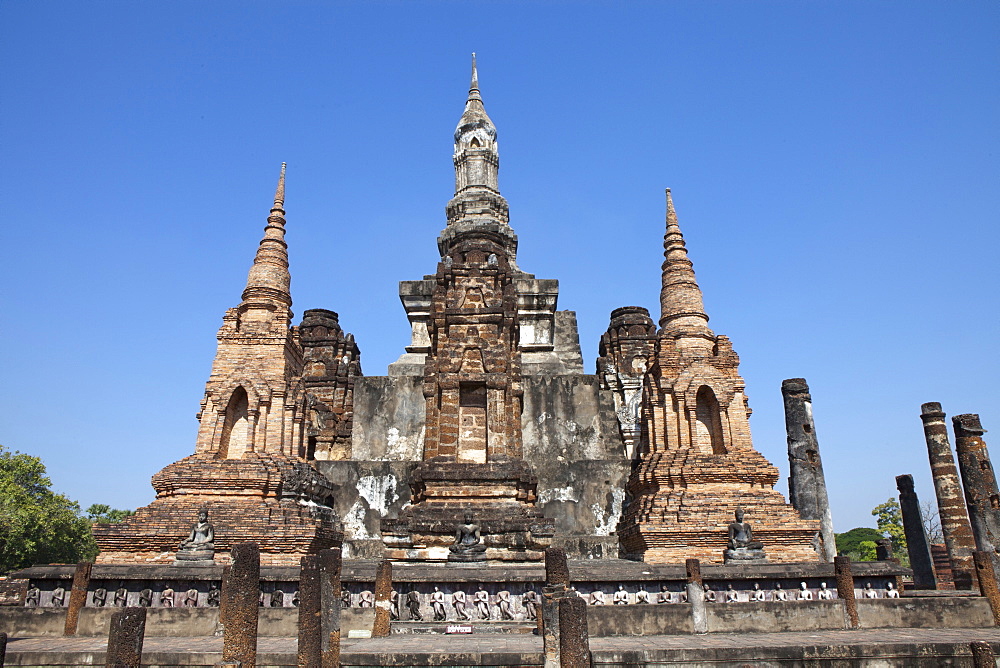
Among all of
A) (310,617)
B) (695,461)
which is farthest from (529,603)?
(695,461)

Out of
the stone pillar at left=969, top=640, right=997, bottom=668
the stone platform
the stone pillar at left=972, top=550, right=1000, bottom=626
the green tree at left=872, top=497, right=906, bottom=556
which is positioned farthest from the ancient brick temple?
the green tree at left=872, top=497, right=906, bottom=556

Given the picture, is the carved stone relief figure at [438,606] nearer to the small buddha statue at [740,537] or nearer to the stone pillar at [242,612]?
the stone pillar at [242,612]

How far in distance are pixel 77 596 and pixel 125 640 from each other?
6346 mm

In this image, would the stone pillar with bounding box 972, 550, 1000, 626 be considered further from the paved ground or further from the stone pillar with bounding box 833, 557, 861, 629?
the stone pillar with bounding box 833, 557, 861, 629

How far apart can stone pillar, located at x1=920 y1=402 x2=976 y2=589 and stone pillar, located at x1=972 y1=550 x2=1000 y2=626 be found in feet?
41.4

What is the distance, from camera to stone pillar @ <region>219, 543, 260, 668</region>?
6816mm

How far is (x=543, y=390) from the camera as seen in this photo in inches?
849

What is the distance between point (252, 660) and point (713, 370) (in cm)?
1352

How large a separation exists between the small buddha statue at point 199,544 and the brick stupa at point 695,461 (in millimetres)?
8579

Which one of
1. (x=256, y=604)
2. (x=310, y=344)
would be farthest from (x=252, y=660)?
(x=310, y=344)

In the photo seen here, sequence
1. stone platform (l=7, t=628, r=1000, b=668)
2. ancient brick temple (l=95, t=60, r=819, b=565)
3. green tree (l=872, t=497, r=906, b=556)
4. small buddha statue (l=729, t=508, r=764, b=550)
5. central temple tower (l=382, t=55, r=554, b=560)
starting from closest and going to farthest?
stone platform (l=7, t=628, r=1000, b=668)
central temple tower (l=382, t=55, r=554, b=560)
small buddha statue (l=729, t=508, r=764, b=550)
ancient brick temple (l=95, t=60, r=819, b=565)
green tree (l=872, t=497, r=906, b=556)

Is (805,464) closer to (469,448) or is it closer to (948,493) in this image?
(948,493)

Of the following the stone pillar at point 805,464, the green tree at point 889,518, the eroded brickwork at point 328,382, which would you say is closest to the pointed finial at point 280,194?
the eroded brickwork at point 328,382

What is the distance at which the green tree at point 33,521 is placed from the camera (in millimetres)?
35781
